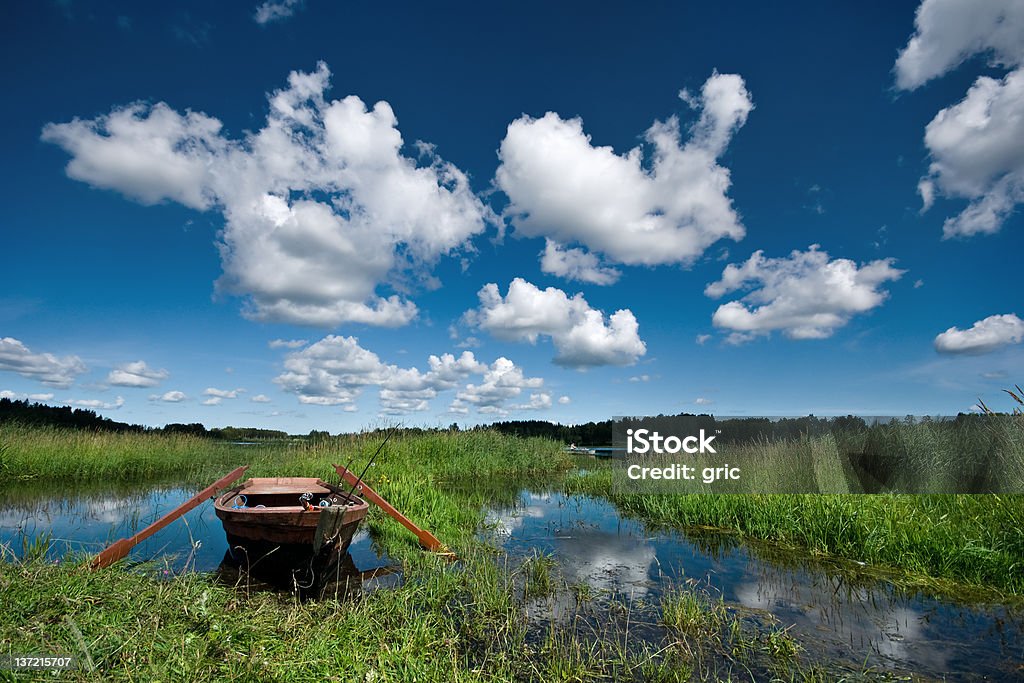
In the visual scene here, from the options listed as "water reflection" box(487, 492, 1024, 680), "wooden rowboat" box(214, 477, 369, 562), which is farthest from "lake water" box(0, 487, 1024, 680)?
"wooden rowboat" box(214, 477, 369, 562)

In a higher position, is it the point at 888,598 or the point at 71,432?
the point at 71,432

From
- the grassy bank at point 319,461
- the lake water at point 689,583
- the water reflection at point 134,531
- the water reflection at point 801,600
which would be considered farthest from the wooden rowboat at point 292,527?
the grassy bank at point 319,461

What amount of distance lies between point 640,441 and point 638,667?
1628 cm

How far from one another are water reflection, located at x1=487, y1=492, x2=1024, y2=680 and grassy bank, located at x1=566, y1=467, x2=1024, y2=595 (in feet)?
2.88

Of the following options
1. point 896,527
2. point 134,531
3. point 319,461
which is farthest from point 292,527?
point 319,461

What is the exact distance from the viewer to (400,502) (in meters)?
13.6

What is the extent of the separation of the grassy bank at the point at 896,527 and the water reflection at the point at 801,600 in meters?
0.88

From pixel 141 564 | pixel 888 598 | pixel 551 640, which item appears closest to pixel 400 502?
pixel 141 564

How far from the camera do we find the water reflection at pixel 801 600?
6.21 meters

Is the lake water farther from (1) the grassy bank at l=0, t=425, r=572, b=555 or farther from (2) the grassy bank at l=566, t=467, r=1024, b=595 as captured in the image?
(1) the grassy bank at l=0, t=425, r=572, b=555

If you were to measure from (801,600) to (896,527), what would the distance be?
12.8 feet

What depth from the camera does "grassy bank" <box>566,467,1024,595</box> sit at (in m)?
8.62

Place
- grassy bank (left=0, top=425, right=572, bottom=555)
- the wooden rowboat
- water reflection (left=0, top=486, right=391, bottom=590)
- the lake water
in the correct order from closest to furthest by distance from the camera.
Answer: the lake water → the wooden rowboat → water reflection (left=0, top=486, right=391, bottom=590) → grassy bank (left=0, top=425, right=572, bottom=555)

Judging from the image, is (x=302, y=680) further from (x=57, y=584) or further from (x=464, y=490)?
(x=464, y=490)
